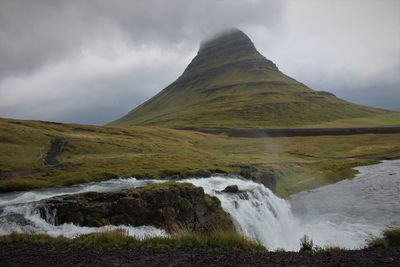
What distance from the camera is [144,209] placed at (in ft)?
117

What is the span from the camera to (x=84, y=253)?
1973cm

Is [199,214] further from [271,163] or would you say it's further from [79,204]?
[271,163]

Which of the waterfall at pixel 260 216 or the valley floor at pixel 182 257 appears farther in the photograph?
the waterfall at pixel 260 216

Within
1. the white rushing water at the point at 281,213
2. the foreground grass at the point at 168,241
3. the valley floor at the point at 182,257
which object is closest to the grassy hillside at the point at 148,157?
the white rushing water at the point at 281,213

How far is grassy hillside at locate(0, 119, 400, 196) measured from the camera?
5805 cm

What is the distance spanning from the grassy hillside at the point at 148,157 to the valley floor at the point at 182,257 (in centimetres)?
3255

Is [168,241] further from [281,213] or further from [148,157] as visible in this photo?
[148,157]

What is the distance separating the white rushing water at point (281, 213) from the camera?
3369cm

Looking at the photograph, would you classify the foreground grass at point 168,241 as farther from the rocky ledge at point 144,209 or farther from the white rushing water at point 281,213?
the rocky ledge at point 144,209

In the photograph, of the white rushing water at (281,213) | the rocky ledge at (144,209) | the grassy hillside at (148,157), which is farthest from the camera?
the grassy hillside at (148,157)

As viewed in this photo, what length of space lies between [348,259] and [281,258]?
2696 mm

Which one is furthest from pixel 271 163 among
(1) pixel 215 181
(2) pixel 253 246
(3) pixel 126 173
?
(2) pixel 253 246

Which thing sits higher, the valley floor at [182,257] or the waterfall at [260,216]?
the valley floor at [182,257]

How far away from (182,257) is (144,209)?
17.7 m
